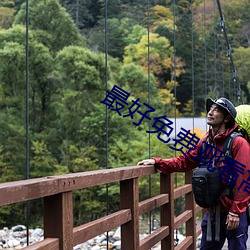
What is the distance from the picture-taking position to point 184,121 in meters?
17.8

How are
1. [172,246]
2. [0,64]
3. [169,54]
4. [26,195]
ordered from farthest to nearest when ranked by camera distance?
[169,54] < [0,64] < [172,246] < [26,195]

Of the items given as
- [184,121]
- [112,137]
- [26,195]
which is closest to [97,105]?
[112,137]

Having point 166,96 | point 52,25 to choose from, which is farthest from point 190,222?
point 166,96

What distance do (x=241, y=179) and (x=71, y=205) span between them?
2.33 feet

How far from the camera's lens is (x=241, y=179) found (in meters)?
1.96

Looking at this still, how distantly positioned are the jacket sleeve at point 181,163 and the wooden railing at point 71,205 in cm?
4

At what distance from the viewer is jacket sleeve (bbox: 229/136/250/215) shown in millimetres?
1935

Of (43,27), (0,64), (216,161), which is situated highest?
(43,27)

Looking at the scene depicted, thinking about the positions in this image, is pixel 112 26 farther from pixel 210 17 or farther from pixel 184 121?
pixel 210 17

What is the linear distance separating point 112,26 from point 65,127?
10.8 ft

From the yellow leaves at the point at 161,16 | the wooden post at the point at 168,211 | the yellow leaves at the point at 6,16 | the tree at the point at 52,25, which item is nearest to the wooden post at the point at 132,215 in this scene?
the wooden post at the point at 168,211

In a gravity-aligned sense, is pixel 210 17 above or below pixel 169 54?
above

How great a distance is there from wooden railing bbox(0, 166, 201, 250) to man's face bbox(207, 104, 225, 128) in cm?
28

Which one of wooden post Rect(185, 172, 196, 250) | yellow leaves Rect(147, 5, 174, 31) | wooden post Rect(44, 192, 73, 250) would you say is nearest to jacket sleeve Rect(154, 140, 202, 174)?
wooden post Rect(44, 192, 73, 250)
